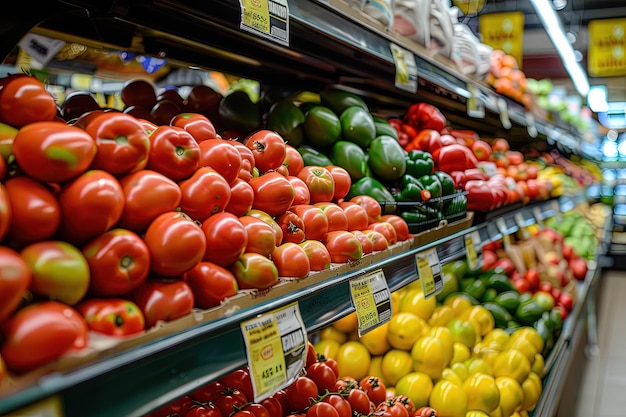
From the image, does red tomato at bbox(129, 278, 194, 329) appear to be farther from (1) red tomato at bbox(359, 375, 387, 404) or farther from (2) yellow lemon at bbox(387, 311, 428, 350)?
(2) yellow lemon at bbox(387, 311, 428, 350)

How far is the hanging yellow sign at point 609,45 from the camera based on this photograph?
7125 millimetres

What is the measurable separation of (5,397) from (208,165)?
1.86 feet

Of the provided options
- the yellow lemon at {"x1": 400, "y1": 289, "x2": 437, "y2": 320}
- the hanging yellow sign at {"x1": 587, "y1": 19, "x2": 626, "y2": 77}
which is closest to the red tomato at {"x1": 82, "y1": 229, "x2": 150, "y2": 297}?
the yellow lemon at {"x1": 400, "y1": 289, "x2": 437, "y2": 320}

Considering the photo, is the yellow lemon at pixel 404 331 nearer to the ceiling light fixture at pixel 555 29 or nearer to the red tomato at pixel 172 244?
the red tomato at pixel 172 244

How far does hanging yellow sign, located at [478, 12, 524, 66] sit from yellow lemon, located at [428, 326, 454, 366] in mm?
5444

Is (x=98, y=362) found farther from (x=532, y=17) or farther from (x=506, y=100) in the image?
(x=532, y=17)

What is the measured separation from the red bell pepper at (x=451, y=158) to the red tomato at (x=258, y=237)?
1495mm

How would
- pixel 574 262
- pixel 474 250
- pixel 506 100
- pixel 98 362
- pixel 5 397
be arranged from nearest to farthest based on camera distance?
1. pixel 5 397
2. pixel 98 362
3. pixel 474 250
4. pixel 506 100
5. pixel 574 262

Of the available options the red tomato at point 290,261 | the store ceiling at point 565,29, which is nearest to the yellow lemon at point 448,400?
the red tomato at point 290,261

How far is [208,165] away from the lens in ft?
3.34

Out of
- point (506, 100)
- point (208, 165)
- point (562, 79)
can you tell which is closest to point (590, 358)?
point (506, 100)

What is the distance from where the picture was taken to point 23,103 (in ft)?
2.45

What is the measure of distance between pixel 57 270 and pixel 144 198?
0.58ft

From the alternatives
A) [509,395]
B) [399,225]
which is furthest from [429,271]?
[509,395]
